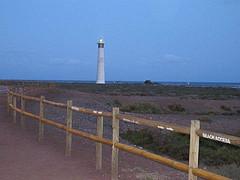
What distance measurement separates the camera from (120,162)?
1241 centimetres

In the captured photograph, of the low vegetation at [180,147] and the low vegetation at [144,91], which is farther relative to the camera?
the low vegetation at [144,91]

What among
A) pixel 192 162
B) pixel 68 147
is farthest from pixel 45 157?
pixel 192 162

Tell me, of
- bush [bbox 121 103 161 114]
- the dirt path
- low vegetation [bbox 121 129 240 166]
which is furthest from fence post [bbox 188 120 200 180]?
bush [bbox 121 103 161 114]

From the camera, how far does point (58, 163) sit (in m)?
11.7

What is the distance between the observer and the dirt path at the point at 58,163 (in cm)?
1049

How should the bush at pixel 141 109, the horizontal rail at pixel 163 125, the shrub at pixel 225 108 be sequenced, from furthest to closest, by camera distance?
1. the shrub at pixel 225 108
2. the bush at pixel 141 109
3. the horizontal rail at pixel 163 125

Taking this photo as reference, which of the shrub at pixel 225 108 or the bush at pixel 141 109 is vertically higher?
the bush at pixel 141 109

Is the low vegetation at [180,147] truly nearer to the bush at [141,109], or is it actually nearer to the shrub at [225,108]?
the bush at [141,109]

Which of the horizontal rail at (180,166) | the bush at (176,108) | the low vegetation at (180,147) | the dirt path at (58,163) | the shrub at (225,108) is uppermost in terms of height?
the horizontal rail at (180,166)

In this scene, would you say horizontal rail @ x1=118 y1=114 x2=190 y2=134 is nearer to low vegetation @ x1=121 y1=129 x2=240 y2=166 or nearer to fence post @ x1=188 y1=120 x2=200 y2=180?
fence post @ x1=188 y1=120 x2=200 y2=180

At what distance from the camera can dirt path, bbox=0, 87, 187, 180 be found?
1049 centimetres

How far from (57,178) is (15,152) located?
3.73 metres

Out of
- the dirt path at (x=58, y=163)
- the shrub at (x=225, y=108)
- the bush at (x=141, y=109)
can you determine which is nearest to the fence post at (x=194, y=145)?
the dirt path at (x=58, y=163)

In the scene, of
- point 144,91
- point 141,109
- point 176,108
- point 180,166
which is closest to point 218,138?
point 180,166
